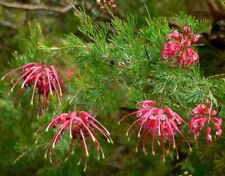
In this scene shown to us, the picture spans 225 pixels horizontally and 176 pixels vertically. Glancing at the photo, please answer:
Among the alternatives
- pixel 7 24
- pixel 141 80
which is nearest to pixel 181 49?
pixel 141 80

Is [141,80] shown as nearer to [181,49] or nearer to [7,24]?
[181,49]

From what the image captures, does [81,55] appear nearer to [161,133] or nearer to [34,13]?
[161,133]

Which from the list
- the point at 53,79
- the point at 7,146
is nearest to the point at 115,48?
the point at 53,79

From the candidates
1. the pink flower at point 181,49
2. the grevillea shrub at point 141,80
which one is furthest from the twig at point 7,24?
the pink flower at point 181,49

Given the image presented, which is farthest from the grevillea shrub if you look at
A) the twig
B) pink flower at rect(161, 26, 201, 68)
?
the twig

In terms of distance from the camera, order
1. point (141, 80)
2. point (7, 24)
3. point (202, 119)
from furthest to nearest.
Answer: point (7, 24), point (141, 80), point (202, 119)

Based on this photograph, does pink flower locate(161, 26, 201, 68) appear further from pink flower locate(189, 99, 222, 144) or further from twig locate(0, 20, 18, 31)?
twig locate(0, 20, 18, 31)

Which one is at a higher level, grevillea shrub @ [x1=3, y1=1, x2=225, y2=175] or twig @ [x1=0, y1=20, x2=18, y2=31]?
twig @ [x1=0, y1=20, x2=18, y2=31]

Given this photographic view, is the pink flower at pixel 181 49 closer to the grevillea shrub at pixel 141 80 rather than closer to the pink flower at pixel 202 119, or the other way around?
the grevillea shrub at pixel 141 80
